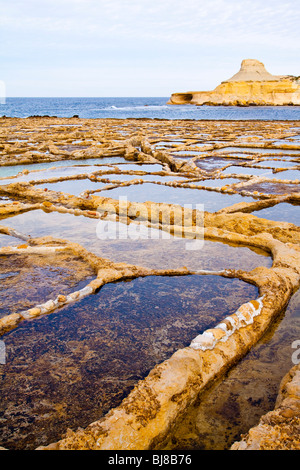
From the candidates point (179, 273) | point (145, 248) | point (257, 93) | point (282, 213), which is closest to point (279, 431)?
point (179, 273)

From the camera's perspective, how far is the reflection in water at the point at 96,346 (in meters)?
2.29

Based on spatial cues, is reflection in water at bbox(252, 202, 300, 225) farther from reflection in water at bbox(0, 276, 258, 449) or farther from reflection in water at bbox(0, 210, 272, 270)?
reflection in water at bbox(0, 276, 258, 449)

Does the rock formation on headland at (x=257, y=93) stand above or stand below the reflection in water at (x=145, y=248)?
above

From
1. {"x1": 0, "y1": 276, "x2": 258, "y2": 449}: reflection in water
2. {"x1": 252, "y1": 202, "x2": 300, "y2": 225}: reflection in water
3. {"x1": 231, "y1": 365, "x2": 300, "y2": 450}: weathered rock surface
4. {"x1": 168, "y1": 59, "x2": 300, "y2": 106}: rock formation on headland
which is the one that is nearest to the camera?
{"x1": 231, "y1": 365, "x2": 300, "y2": 450}: weathered rock surface

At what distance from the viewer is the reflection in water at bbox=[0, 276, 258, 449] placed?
2.29 metres

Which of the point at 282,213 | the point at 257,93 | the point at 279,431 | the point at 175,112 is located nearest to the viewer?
the point at 279,431

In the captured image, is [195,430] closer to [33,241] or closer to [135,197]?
[33,241]

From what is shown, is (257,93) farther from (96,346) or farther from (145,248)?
(96,346)

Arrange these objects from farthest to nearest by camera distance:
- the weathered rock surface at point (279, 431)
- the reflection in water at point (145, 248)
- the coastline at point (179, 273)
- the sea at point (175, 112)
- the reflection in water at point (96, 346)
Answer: the sea at point (175, 112), the reflection in water at point (145, 248), the reflection in water at point (96, 346), the coastline at point (179, 273), the weathered rock surface at point (279, 431)

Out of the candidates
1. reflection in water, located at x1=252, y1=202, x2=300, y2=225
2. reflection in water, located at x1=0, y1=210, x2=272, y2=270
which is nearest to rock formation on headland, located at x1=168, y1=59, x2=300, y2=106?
reflection in water, located at x1=252, y1=202, x2=300, y2=225

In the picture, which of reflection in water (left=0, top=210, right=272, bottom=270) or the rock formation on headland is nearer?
reflection in water (left=0, top=210, right=272, bottom=270)

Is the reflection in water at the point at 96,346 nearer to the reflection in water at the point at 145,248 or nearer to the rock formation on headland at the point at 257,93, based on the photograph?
the reflection in water at the point at 145,248

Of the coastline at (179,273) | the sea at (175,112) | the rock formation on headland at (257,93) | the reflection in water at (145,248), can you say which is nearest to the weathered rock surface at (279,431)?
the coastline at (179,273)

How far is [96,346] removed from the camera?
2.95 m
